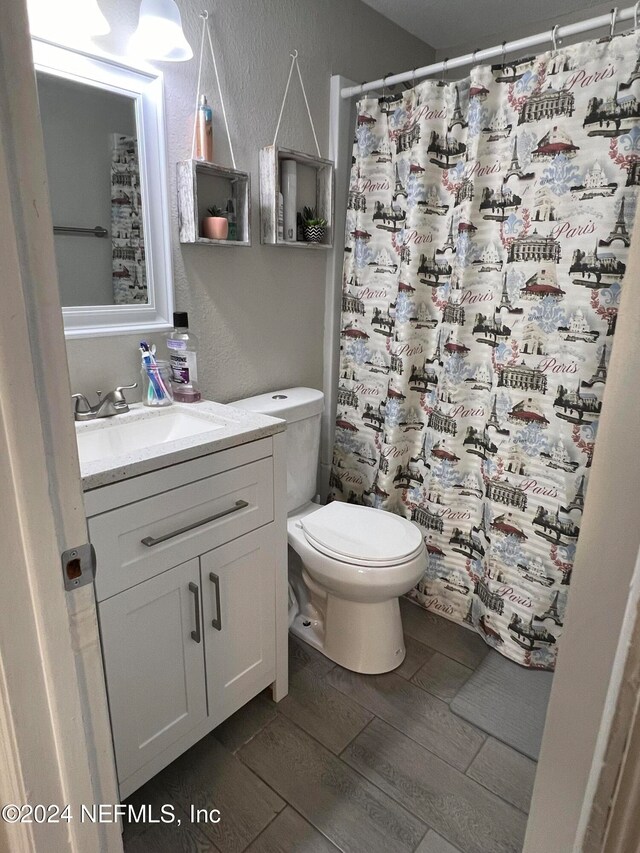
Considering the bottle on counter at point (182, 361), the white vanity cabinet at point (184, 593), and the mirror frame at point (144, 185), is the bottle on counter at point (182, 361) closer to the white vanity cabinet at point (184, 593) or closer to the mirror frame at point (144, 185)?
the mirror frame at point (144, 185)

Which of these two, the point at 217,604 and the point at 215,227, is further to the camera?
the point at 215,227

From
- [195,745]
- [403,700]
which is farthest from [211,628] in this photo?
[403,700]

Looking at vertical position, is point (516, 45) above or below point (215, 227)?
above

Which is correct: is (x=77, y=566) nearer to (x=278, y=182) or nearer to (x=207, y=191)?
(x=207, y=191)

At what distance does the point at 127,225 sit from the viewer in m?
1.54

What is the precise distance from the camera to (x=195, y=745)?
1.50 meters

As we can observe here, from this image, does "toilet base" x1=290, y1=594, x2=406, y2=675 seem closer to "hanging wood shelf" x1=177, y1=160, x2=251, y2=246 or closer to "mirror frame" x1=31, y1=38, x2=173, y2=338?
"mirror frame" x1=31, y1=38, x2=173, y2=338

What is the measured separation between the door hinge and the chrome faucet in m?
0.84

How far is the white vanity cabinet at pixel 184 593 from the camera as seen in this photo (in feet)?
3.76

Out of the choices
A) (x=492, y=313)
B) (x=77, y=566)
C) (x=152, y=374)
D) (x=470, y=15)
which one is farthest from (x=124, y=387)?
(x=470, y=15)

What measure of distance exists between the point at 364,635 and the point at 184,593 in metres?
0.73

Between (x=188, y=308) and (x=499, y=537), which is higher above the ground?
(x=188, y=308)

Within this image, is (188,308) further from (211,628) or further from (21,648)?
(21,648)

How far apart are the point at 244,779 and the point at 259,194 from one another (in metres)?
1.79
